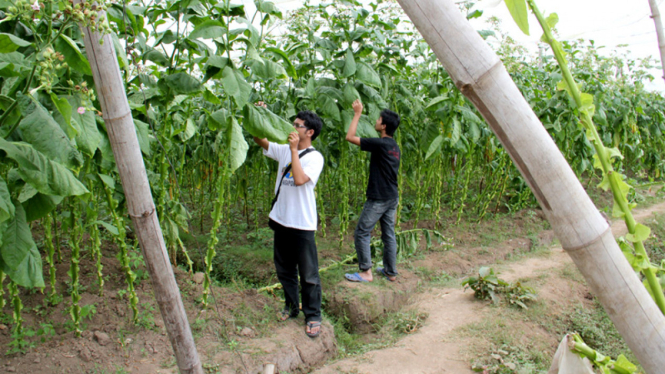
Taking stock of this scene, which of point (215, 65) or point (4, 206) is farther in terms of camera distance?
point (215, 65)

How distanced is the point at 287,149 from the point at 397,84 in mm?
2019

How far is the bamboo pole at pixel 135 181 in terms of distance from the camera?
1.18 meters

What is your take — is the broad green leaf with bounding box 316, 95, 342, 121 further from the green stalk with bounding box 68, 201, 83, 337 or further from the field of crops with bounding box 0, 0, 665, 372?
the green stalk with bounding box 68, 201, 83, 337

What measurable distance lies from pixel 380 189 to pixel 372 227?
38 centimetres

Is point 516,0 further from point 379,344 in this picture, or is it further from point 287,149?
point 379,344

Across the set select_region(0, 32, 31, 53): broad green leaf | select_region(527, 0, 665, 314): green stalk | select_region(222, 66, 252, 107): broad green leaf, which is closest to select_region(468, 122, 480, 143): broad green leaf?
select_region(222, 66, 252, 107): broad green leaf

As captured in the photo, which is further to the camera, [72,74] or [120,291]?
[120,291]

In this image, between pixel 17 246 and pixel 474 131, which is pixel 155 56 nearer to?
pixel 17 246

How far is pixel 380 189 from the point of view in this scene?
13.8 ft

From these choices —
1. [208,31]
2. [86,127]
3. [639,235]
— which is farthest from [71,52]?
[639,235]

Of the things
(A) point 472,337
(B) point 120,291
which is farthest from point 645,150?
(B) point 120,291

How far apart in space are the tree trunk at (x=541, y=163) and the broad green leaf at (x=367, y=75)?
3432mm

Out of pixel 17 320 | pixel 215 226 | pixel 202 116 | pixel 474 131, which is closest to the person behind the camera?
pixel 17 320

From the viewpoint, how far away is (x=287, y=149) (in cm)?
338
